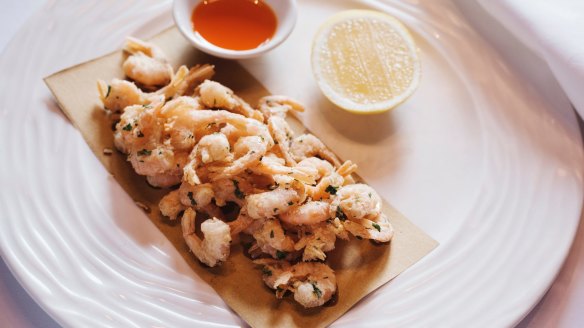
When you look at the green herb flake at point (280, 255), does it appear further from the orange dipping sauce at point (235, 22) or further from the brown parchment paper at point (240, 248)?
the orange dipping sauce at point (235, 22)

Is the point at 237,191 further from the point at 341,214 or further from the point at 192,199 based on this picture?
the point at 341,214

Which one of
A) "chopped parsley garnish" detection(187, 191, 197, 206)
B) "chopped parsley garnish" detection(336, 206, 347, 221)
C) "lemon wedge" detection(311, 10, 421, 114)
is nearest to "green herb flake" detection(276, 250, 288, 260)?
"chopped parsley garnish" detection(336, 206, 347, 221)

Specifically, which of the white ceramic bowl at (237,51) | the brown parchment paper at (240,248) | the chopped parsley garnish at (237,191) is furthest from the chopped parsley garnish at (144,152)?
the white ceramic bowl at (237,51)

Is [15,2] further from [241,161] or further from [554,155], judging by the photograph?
[554,155]

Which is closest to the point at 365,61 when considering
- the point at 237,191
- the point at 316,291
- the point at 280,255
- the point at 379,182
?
the point at 379,182

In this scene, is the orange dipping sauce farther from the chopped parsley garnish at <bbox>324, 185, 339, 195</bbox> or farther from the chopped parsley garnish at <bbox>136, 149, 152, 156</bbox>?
the chopped parsley garnish at <bbox>324, 185, 339, 195</bbox>
